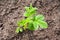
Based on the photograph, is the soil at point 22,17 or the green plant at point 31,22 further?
the soil at point 22,17

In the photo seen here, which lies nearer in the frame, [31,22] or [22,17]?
[31,22]

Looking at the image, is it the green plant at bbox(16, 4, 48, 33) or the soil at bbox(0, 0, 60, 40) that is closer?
the green plant at bbox(16, 4, 48, 33)

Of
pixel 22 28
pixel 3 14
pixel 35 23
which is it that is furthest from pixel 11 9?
pixel 35 23
